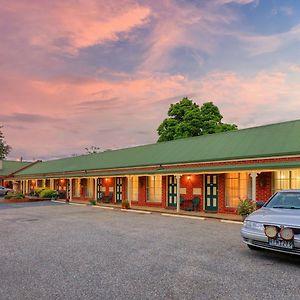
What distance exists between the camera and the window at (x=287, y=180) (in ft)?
49.5

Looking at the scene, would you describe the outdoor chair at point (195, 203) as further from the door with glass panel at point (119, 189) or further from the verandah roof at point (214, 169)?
the door with glass panel at point (119, 189)

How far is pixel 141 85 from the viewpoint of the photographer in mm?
24641

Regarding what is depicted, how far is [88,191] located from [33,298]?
25.5 metres

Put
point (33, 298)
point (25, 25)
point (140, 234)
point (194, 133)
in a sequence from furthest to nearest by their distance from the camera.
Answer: point (194, 133), point (25, 25), point (140, 234), point (33, 298)

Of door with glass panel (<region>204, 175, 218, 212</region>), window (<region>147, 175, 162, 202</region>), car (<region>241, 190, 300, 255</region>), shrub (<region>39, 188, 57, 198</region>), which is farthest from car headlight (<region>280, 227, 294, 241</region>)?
shrub (<region>39, 188, 57, 198</region>)

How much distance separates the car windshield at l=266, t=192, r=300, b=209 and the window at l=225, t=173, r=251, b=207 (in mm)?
8323

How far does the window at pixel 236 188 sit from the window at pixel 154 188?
18.5 feet

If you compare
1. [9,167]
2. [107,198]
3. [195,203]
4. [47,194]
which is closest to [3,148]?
[9,167]

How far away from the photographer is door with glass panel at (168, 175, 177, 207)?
20672 mm

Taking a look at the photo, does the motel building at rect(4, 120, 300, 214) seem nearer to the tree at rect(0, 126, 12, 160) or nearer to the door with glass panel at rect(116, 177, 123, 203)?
the door with glass panel at rect(116, 177, 123, 203)

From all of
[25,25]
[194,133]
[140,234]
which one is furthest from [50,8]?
[194,133]

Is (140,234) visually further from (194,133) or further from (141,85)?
(194,133)

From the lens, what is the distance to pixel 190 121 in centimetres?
3859

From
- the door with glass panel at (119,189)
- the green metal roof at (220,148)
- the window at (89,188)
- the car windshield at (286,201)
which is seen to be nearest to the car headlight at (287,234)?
the car windshield at (286,201)
